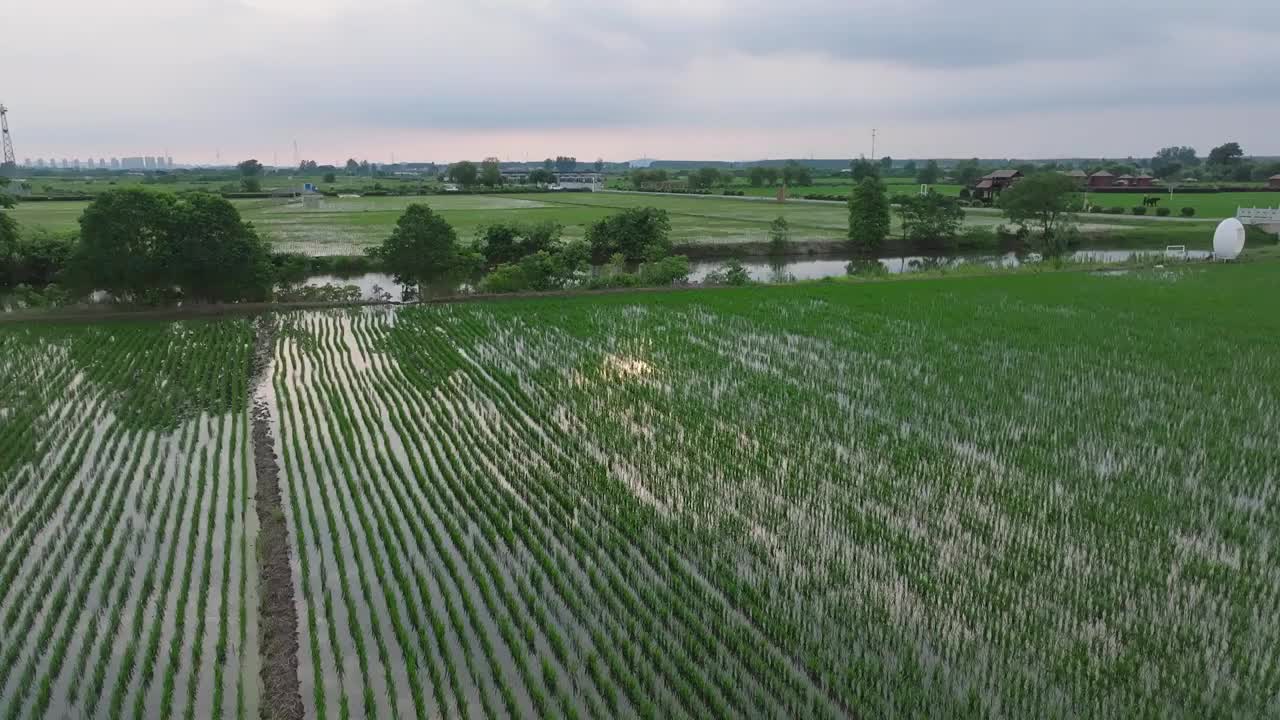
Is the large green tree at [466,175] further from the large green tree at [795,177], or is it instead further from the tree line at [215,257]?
the tree line at [215,257]

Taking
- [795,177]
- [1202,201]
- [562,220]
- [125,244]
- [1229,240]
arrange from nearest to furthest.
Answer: [125,244], [1229,240], [562,220], [1202,201], [795,177]

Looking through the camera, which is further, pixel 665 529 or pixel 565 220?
pixel 565 220

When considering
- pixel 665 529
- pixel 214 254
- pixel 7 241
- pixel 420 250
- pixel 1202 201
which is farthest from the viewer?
pixel 1202 201

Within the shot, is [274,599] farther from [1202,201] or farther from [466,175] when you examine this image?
[466,175]

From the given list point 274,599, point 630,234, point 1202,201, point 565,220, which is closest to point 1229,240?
point 630,234

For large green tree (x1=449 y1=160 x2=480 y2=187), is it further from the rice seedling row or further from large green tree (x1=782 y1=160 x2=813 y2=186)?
the rice seedling row
